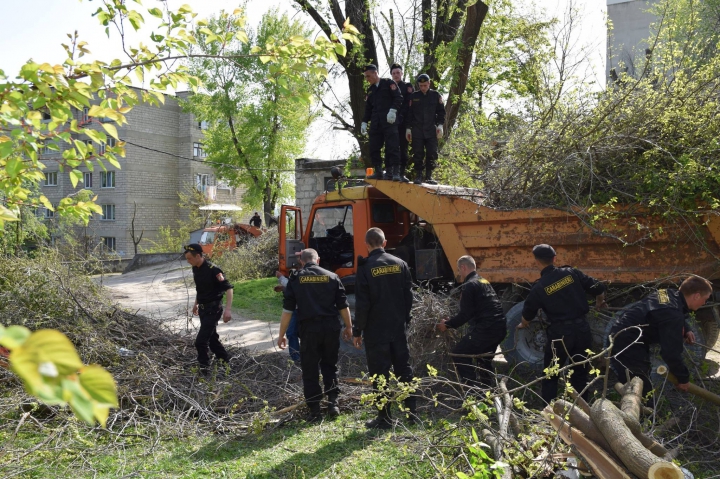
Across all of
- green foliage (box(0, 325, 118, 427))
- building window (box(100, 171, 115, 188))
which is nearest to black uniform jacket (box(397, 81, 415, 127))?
green foliage (box(0, 325, 118, 427))

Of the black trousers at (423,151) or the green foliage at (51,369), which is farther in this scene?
the black trousers at (423,151)

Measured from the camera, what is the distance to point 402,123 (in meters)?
8.68

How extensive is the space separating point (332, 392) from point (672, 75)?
5.06 metres

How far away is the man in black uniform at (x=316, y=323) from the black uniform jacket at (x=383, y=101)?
3.41 meters

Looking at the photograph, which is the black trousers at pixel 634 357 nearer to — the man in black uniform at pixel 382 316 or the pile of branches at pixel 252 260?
the man in black uniform at pixel 382 316

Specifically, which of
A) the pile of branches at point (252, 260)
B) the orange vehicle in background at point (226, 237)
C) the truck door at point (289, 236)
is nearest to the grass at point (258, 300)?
the pile of branches at point (252, 260)

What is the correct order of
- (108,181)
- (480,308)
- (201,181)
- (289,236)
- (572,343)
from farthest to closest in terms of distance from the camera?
1. (201,181)
2. (108,181)
3. (289,236)
4. (480,308)
5. (572,343)

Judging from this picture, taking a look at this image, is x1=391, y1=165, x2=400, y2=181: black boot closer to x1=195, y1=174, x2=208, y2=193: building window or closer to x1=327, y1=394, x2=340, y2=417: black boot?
x1=327, y1=394, x2=340, y2=417: black boot

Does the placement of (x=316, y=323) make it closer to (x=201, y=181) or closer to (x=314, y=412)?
(x=314, y=412)

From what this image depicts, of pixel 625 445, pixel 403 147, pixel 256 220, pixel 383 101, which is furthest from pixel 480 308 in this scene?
pixel 256 220

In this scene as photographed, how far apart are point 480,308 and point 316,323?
1599 mm

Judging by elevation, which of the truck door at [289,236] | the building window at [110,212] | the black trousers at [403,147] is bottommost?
the truck door at [289,236]

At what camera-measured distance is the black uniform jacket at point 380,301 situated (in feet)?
18.3

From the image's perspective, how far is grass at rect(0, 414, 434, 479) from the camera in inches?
169
